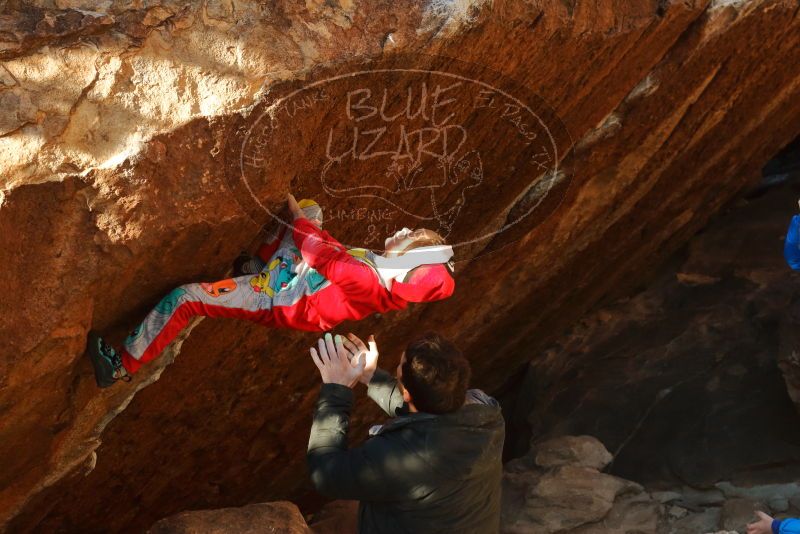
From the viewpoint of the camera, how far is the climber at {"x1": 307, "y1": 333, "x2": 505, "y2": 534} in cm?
263

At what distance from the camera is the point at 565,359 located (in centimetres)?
723

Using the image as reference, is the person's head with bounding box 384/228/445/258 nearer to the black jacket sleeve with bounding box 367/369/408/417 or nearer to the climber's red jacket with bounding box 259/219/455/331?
the climber's red jacket with bounding box 259/219/455/331

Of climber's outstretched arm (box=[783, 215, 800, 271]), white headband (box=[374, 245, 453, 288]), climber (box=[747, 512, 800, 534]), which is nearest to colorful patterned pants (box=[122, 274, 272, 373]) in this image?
white headband (box=[374, 245, 453, 288])

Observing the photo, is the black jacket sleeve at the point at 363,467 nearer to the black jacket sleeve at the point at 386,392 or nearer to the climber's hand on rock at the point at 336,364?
the climber's hand on rock at the point at 336,364

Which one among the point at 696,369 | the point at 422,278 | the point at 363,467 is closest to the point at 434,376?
the point at 363,467

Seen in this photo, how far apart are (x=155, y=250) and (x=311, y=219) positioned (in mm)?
608

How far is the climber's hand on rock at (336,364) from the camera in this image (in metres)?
2.80

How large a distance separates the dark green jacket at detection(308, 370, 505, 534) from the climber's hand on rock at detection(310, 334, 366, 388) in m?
0.04

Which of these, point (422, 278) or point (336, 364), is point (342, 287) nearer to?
point (422, 278)

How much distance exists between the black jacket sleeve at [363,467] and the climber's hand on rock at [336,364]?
145 millimetres

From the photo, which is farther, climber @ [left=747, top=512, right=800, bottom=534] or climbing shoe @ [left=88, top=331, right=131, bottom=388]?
climber @ [left=747, top=512, right=800, bottom=534]

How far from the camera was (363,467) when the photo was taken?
2.61 metres

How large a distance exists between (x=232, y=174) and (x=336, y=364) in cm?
86

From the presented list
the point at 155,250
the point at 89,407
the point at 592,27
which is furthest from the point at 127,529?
the point at 592,27
